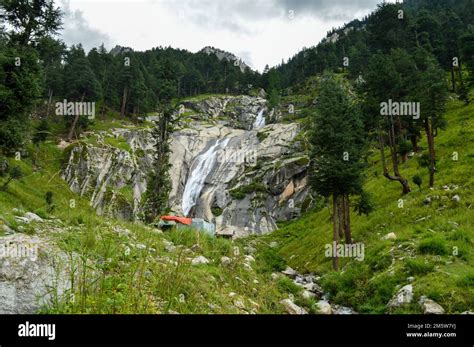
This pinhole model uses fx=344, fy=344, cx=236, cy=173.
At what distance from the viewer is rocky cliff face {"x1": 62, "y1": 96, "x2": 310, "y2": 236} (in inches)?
2389

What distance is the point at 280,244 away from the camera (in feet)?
141

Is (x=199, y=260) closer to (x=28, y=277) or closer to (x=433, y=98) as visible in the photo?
(x=28, y=277)

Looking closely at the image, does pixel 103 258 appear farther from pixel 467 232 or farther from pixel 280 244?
pixel 280 244

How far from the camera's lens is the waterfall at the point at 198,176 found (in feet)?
217

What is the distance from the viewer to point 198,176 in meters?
72.2

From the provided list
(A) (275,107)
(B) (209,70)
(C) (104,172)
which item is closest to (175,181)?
(C) (104,172)

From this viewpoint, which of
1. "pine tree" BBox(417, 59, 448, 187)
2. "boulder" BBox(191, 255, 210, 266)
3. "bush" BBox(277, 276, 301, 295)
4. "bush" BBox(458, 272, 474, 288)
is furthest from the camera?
"pine tree" BBox(417, 59, 448, 187)

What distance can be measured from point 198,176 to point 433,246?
58.7 metres

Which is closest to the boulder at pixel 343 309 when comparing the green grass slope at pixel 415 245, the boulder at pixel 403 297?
the green grass slope at pixel 415 245

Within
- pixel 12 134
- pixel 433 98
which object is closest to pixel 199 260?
pixel 12 134

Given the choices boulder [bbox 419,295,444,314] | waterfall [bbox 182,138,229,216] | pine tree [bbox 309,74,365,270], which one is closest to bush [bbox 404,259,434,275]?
boulder [bbox 419,295,444,314]

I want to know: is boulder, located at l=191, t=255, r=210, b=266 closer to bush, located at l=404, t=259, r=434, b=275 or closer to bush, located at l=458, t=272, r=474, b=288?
bush, located at l=458, t=272, r=474, b=288

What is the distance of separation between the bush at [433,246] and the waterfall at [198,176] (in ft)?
165

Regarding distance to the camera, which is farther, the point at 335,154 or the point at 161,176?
the point at 161,176
